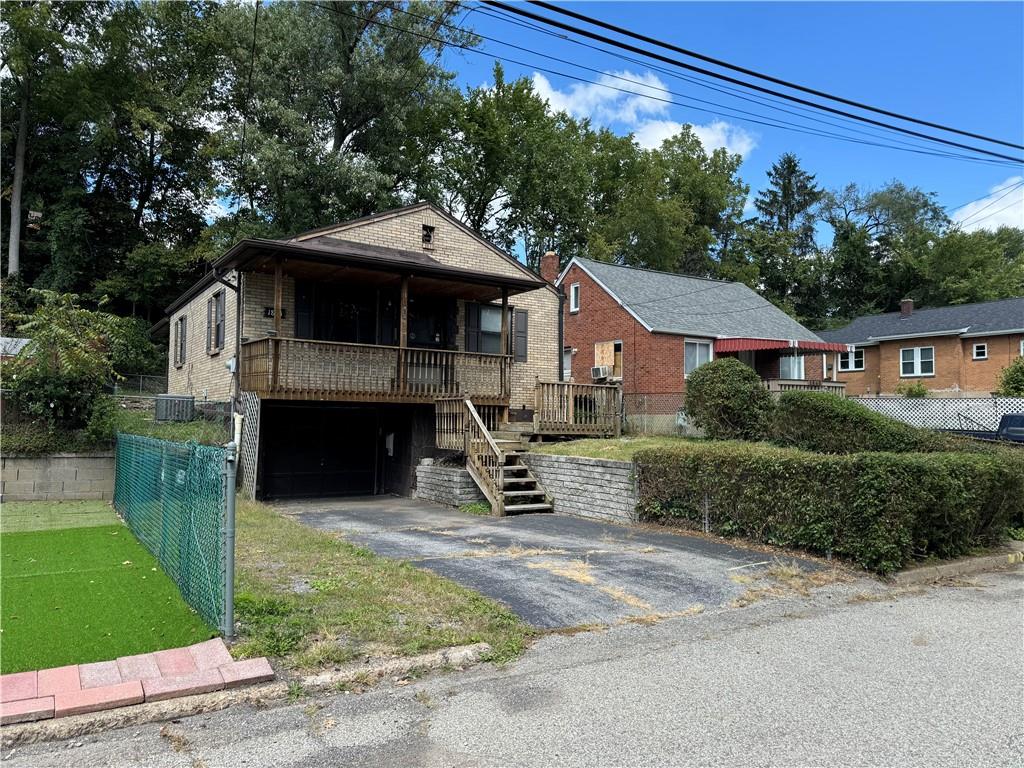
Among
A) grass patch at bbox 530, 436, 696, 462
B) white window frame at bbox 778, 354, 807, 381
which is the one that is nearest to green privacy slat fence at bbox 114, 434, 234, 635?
grass patch at bbox 530, 436, 696, 462

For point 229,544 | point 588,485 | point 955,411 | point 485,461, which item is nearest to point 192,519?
point 229,544

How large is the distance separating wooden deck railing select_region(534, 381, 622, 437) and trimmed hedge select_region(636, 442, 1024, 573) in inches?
256

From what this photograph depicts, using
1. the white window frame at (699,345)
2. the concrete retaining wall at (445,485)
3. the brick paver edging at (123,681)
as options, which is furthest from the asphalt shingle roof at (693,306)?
the brick paver edging at (123,681)

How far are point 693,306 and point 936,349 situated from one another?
14.0 meters

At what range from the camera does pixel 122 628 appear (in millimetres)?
5145

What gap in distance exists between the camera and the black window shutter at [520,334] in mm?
18906

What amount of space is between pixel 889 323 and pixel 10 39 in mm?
44224

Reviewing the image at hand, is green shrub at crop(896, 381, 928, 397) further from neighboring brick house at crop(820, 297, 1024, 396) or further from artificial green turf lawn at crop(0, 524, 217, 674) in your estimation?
artificial green turf lawn at crop(0, 524, 217, 674)

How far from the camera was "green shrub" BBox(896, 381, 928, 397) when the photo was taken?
101 ft

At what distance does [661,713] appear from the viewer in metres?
4.02

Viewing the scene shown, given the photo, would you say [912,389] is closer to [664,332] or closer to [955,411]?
[955,411]

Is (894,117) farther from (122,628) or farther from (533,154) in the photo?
(533,154)

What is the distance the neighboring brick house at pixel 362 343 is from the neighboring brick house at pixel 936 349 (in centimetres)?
1999

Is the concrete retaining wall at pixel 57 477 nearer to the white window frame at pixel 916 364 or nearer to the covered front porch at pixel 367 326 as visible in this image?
the covered front porch at pixel 367 326
